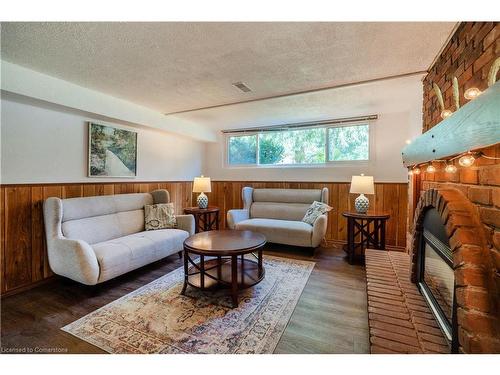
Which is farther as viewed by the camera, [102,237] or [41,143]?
[102,237]

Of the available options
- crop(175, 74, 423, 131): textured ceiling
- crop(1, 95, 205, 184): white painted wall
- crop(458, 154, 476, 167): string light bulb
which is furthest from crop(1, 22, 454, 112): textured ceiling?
crop(458, 154, 476, 167): string light bulb

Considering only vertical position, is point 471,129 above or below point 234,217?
above

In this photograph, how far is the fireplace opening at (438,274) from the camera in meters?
1.19

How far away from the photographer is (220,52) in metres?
1.80

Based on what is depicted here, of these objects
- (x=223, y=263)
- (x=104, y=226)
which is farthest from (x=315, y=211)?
(x=104, y=226)

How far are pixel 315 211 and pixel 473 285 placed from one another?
2592mm

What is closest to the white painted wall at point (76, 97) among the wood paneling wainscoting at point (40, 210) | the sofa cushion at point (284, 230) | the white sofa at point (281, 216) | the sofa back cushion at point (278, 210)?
the wood paneling wainscoting at point (40, 210)

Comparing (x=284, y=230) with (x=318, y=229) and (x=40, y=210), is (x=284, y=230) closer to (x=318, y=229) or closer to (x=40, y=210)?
(x=318, y=229)

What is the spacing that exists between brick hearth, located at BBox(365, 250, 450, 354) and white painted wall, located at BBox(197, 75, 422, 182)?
6.23 ft

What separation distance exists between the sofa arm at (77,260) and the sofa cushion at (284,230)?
2017mm

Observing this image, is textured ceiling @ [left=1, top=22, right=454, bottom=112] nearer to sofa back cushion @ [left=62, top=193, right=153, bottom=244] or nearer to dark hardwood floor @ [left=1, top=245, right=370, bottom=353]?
sofa back cushion @ [left=62, top=193, right=153, bottom=244]

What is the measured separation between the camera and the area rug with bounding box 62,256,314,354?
1521 mm

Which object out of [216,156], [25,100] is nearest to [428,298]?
[25,100]
